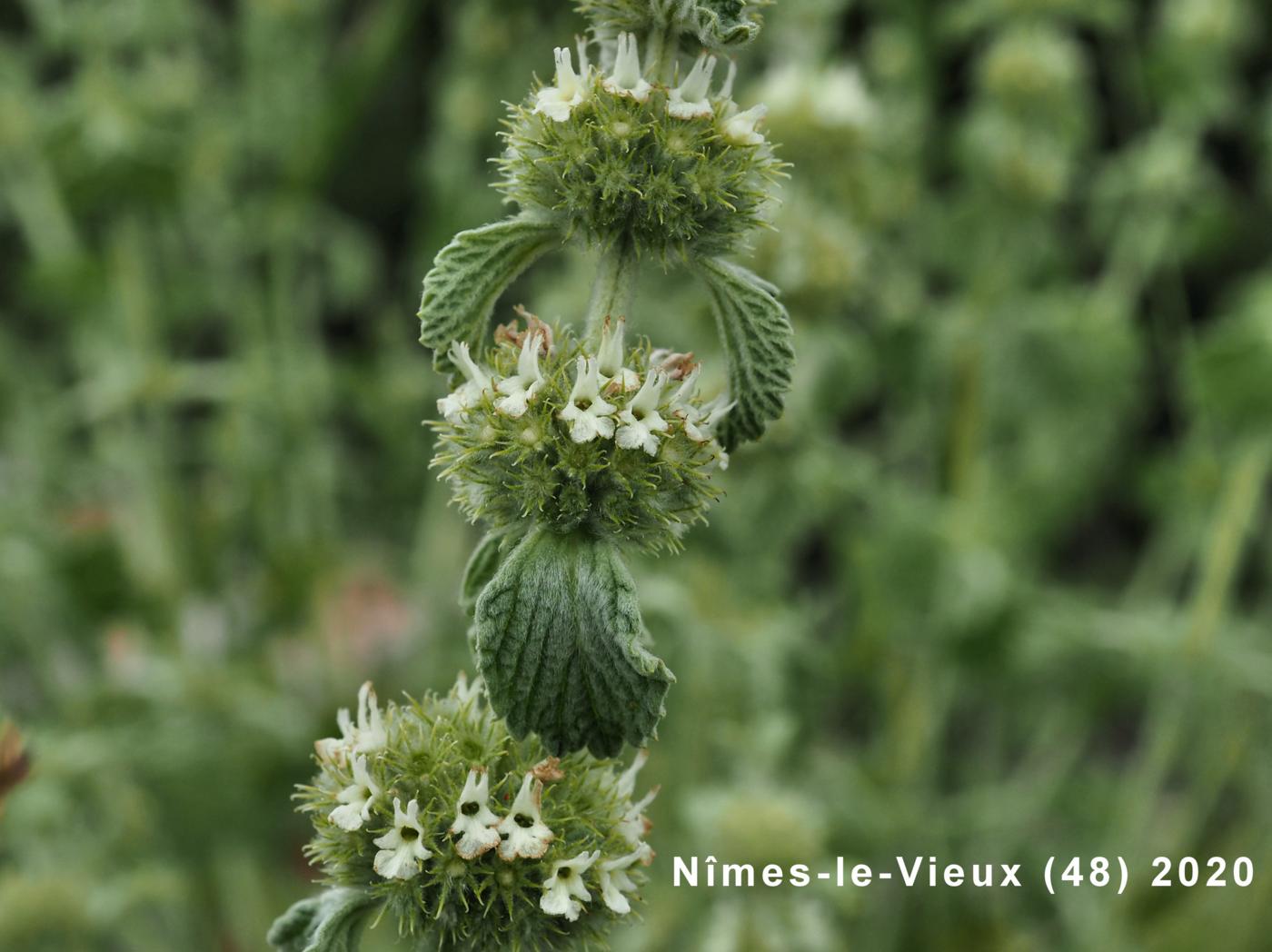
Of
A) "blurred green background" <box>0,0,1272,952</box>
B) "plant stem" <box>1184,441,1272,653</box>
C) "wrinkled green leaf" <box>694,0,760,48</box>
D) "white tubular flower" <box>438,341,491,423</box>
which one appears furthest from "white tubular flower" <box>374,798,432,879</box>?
"plant stem" <box>1184,441,1272,653</box>

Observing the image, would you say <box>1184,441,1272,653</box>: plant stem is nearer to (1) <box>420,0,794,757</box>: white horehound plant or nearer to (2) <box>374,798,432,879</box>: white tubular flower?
(1) <box>420,0,794,757</box>: white horehound plant

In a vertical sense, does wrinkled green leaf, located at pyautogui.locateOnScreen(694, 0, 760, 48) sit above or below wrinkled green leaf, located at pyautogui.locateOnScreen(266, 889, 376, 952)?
above

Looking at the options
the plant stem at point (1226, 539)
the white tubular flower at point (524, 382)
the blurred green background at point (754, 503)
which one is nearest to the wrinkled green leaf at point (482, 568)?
Result: the white tubular flower at point (524, 382)

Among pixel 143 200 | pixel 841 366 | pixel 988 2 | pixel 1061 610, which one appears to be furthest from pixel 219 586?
pixel 988 2

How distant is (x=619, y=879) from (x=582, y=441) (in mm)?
282

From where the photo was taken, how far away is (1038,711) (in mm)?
2604

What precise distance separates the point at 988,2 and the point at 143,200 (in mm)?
1439

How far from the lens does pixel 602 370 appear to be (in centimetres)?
86

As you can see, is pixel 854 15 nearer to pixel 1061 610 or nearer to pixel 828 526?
pixel 828 526

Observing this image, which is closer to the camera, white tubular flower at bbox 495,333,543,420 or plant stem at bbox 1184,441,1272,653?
white tubular flower at bbox 495,333,543,420

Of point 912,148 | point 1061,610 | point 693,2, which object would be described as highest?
point 912,148

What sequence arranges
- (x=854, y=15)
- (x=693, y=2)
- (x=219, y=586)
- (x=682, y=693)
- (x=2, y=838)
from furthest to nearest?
1. (x=854, y=15)
2. (x=219, y=586)
3. (x=682, y=693)
4. (x=2, y=838)
5. (x=693, y=2)

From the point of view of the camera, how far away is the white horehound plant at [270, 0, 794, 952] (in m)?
0.82

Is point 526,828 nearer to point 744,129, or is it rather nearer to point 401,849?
point 401,849
